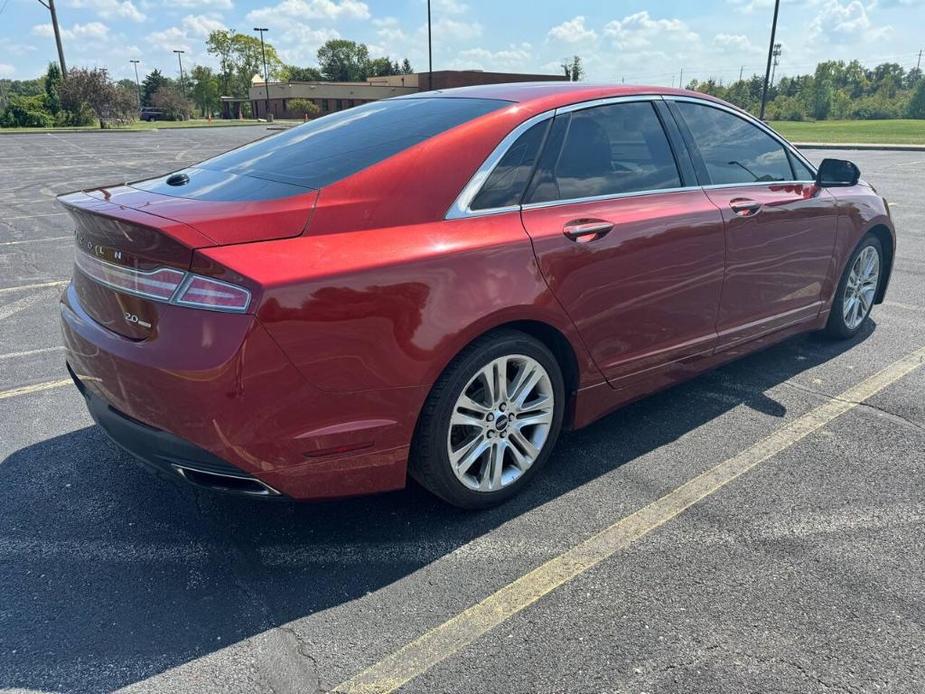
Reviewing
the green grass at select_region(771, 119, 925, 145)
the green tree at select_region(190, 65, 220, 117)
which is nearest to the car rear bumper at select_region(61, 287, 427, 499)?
the green grass at select_region(771, 119, 925, 145)

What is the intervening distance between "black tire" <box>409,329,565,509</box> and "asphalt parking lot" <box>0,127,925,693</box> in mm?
135

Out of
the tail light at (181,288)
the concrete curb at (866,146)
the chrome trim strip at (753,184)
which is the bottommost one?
the concrete curb at (866,146)

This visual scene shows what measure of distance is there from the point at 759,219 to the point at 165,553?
3324mm

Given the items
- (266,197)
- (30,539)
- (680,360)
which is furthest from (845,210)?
(30,539)

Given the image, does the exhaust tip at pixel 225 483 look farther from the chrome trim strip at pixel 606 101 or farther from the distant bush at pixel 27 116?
the distant bush at pixel 27 116

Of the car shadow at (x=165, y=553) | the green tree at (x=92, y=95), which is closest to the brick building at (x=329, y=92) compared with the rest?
the green tree at (x=92, y=95)

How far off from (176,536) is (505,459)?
136cm

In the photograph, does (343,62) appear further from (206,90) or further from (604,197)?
(604,197)

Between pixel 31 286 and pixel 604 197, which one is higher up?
pixel 604 197

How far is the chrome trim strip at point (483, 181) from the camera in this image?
2.70 metres

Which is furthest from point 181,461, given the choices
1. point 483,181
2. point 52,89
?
point 52,89

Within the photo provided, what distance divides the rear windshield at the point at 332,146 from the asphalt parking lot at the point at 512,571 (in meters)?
1.30

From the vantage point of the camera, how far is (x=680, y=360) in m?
3.61

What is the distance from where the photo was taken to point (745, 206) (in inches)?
148
